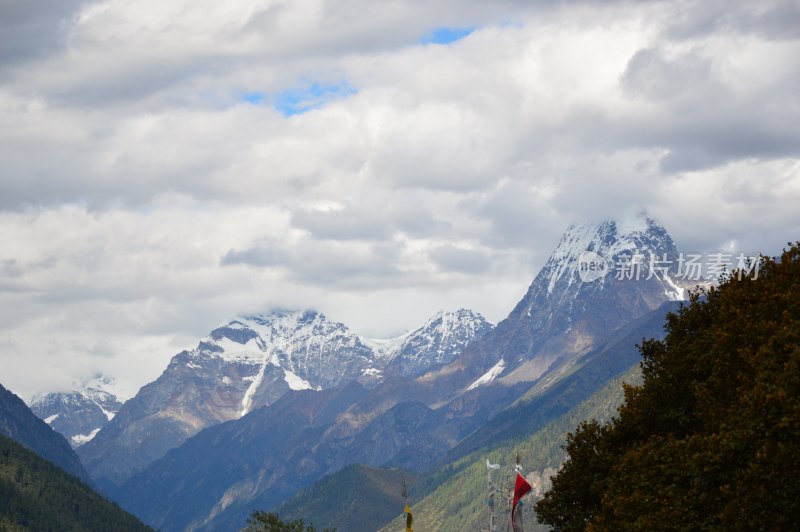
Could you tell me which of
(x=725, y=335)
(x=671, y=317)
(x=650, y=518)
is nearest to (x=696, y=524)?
(x=650, y=518)

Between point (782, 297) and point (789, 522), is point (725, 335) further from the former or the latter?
point (789, 522)

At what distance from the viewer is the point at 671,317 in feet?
280

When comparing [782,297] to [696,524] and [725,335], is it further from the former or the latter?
[696,524]

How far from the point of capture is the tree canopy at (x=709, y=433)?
58.3 meters

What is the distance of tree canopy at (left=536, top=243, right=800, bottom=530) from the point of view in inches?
2297

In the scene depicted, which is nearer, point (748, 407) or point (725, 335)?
point (748, 407)

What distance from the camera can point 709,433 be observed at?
6781 cm

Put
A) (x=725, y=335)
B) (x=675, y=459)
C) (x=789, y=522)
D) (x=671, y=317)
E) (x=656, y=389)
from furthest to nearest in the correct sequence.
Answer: (x=671, y=317) < (x=656, y=389) < (x=725, y=335) < (x=675, y=459) < (x=789, y=522)

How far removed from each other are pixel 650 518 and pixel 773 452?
901cm

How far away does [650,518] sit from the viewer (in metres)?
64.2

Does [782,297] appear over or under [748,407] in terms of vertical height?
over

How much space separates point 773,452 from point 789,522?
11.1ft

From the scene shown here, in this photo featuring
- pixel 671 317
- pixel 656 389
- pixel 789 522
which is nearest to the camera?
pixel 789 522

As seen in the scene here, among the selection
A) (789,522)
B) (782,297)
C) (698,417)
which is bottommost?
(789,522)
